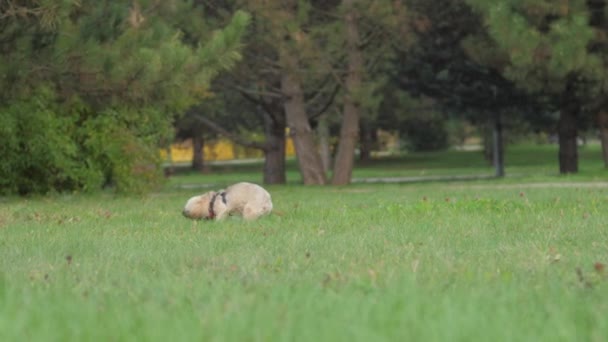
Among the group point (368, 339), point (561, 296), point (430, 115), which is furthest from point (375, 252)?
point (430, 115)

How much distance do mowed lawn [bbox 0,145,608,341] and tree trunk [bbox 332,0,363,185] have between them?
53.9 ft

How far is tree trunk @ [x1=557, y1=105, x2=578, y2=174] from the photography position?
3195 centimetres

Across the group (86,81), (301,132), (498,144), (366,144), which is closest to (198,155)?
(366,144)

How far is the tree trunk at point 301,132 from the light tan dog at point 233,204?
56.2ft

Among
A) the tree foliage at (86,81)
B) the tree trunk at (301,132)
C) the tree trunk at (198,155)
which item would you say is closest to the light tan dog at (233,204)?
the tree foliage at (86,81)

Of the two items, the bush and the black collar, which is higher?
the bush

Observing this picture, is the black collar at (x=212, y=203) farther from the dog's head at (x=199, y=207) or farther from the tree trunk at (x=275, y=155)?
the tree trunk at (x=275, y=155)

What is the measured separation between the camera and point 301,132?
1177 inches

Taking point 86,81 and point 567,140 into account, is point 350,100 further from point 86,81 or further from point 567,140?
point 86,81

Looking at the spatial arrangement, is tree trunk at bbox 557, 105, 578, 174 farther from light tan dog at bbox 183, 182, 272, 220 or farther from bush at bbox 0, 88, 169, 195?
light tan dog at bbox 183, 182, 272, 220

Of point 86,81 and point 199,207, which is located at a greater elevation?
point 86,81

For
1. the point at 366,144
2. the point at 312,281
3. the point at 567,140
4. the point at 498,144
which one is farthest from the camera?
the point at 366,144

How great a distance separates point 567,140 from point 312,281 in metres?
28.1

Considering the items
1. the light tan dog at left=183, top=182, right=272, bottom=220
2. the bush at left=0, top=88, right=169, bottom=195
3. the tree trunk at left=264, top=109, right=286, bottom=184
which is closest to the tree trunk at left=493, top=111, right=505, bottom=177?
the tree trunk at left=264, top=109, right=286, bottom=184
